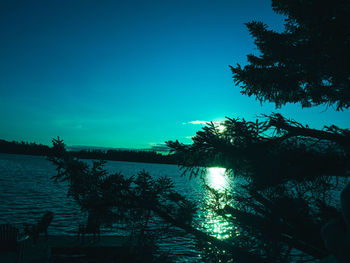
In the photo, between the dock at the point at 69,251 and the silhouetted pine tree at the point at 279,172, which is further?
the dock at the point at 69,251

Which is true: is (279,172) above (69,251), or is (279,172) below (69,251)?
above

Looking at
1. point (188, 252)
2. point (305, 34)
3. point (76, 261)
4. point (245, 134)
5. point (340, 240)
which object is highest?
point (305, 34)

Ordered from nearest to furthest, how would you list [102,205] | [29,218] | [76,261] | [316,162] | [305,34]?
[316,162] < [102,205] < [305,34] < [76,261] < [29,218]

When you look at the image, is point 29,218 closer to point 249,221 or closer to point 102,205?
point 102,205

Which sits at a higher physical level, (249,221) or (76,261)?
(249,221)

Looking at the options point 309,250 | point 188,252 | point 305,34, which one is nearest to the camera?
point 309,250

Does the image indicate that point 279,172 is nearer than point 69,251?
Yes

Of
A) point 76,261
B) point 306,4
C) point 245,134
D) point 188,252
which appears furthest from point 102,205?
point 188,252

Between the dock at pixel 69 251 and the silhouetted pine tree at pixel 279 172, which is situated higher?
the silhouetted pine tree at pixel 279 172

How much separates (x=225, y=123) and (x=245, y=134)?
31cm

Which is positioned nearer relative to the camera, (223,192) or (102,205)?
(102,205)

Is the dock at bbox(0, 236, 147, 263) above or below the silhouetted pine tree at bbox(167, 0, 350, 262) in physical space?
below

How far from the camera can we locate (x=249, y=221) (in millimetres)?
3141

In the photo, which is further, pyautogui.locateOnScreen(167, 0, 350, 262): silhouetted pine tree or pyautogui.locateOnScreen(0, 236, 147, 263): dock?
pyautogui.locateOnScreen(0, 236, 147, 263): dock
